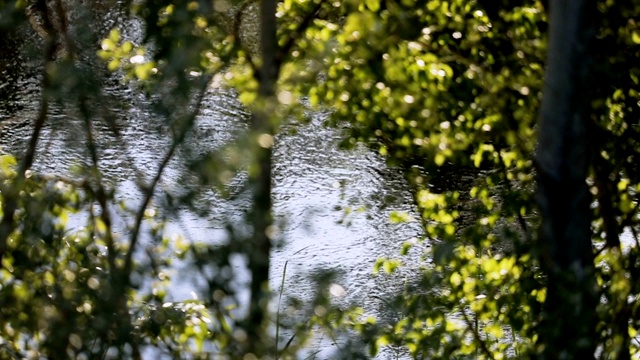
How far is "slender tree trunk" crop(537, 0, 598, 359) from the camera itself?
3.11 meters

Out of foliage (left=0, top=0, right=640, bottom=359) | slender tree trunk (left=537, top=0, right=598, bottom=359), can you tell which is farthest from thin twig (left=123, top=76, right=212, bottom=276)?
slender tree trunk (left=537, top=0, right=598, bottom=359)

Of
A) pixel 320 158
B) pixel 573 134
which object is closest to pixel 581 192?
pixel 573 134

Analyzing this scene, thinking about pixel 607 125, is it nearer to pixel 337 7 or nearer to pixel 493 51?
pixel 493 51

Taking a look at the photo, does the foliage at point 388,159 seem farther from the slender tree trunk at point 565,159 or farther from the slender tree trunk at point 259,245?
the slender tree trunk at point 565,159

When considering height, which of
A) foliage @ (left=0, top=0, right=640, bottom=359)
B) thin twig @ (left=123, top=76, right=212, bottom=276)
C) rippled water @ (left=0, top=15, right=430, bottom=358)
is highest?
thin twig @ (left=123, top=76, right=212, bottom=276)

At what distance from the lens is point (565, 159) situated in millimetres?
3193

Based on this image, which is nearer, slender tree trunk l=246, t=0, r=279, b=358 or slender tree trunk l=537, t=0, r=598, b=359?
slender tree trunk l=246, t=0, r=279, b=358

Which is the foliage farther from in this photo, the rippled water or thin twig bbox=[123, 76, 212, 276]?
the rippled water

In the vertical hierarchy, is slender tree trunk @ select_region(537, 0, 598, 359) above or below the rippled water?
above

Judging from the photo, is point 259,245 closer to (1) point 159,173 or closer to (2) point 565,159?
(1) point 159,173

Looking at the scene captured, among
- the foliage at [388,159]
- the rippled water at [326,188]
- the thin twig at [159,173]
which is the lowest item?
the rippled water at [326,188]

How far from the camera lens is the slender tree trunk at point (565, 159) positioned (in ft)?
10.2

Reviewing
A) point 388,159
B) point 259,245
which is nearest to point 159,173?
point 259,245

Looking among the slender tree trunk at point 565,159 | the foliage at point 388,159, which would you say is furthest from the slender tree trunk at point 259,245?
the slender tree trunk at point 565,159
